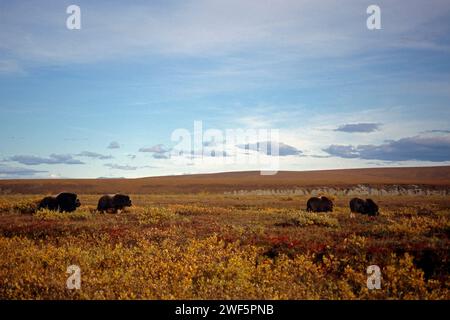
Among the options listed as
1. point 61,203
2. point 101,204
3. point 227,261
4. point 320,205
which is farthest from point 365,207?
point 61,203

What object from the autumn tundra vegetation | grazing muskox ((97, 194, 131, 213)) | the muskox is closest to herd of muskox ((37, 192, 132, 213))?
grazing muskox ((97, 194, 131, 213))

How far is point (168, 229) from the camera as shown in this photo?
54.9ft

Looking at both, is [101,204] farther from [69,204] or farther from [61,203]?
[61,203]

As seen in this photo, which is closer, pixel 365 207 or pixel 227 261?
pixel 227 261

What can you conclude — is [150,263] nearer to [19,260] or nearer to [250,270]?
[250,270]

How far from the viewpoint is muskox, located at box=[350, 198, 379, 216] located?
887 inches

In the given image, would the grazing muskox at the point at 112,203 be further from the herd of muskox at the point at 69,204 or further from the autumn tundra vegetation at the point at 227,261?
the autumn tundra vegetation at the point at 227,261

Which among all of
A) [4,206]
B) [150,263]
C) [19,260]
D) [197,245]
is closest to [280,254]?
[197,245]

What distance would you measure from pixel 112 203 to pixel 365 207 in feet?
51.6

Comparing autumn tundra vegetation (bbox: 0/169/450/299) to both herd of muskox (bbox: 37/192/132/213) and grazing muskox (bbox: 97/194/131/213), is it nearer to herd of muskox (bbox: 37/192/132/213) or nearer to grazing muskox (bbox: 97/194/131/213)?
herd of muskox (bbox: 37/192/132/213)

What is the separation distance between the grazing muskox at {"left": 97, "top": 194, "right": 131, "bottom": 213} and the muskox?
1466 centimetres

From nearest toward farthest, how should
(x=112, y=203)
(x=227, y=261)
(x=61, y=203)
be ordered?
(x=227, y=261), (x=61, y=203), (x=112, y=203)

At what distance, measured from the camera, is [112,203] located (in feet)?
84.2
